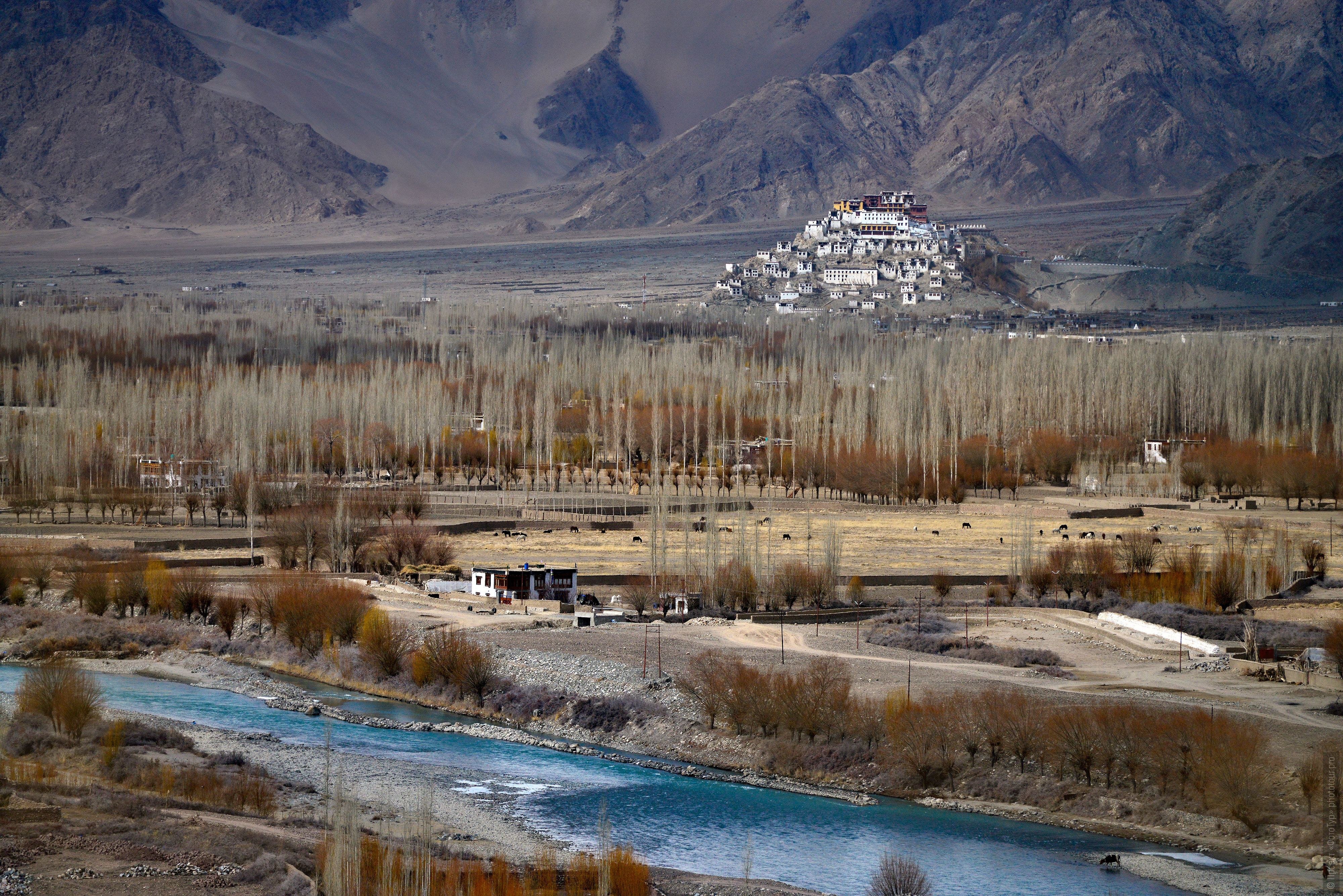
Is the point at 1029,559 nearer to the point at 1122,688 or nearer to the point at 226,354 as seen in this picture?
the point at 1122,688

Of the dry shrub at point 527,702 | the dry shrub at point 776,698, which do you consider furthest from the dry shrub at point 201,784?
the dry shrub at point 776,698

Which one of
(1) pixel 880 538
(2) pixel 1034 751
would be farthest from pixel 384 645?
(1) pixel 880 538

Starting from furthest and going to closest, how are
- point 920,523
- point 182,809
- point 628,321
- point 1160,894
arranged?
point 628,321 → point 920,523 → point 182,809 → point 1160,894

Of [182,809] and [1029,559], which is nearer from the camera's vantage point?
[182,809]

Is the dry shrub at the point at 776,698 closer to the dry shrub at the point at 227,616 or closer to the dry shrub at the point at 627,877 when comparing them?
the dry shrub at the point at 627,877

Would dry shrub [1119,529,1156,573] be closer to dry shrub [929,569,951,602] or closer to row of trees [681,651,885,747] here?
dry shrub [929,569,951,602]

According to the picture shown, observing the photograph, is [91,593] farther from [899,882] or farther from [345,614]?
[899,882]

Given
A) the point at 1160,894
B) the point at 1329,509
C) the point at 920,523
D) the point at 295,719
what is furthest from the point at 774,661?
the point at 1329,509

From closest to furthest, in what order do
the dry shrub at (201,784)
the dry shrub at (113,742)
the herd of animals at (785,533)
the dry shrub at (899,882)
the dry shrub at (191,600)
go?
the dry shrub at (899,882) → the dry shrub at (201,784) → the dry shrub at (113,742) → the dry shrub at (191,600) → the herd of animals at (785,533)
